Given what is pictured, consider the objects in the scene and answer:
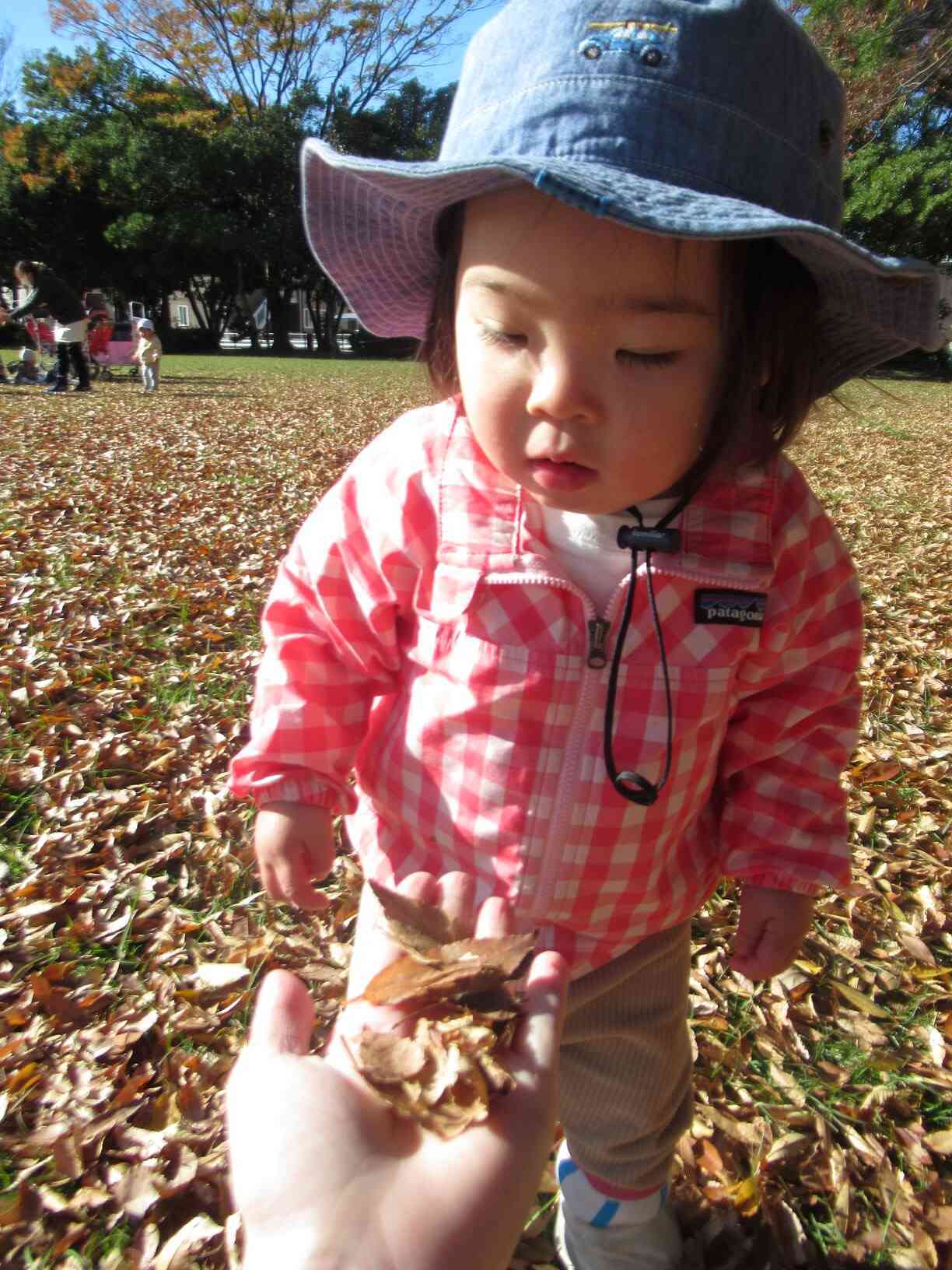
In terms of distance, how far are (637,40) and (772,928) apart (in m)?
1.41

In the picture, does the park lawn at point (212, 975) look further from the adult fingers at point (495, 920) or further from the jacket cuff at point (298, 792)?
the jacket cuff at point (298, 792)

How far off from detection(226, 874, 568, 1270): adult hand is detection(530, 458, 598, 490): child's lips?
2.50 feet

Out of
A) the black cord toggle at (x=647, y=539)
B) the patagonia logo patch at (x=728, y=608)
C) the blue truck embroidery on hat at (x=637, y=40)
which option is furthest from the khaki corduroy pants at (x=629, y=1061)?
the blue truck embroidery on hat at (x=637, y=40)

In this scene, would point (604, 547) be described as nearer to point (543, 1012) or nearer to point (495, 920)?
point (495, 920)

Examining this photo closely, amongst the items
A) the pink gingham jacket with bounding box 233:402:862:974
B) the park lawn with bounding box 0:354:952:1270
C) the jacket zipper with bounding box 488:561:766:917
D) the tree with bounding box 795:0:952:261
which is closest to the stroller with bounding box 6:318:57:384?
the tree with bounding box 795:0:952:261

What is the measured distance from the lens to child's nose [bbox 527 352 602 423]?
3.82 ft

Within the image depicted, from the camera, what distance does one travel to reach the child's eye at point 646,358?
119 centimetres

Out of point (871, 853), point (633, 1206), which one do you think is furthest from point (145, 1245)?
point (871, 853)

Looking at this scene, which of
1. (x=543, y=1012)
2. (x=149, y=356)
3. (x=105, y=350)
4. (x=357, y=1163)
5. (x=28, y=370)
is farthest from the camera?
(x=105, y=350)

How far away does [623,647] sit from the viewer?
140 centimetres

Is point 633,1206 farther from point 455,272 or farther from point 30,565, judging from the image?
point 30,565

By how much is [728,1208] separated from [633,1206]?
42 centimetres

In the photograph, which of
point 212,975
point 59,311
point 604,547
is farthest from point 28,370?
point 604,547

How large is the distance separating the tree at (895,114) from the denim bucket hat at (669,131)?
2.63m
